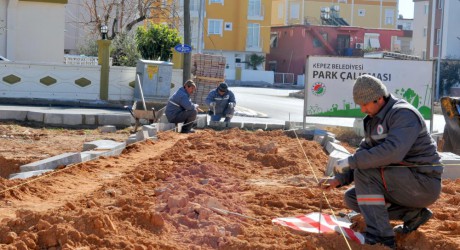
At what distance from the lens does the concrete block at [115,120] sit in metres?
19.8

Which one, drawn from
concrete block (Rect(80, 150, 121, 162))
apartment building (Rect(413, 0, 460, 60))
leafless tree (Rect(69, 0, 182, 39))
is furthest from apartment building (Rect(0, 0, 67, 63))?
apartment building (Rect(413, 0, 460, 60))

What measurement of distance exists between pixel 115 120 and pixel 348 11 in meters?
74.8

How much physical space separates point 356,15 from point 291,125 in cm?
7513

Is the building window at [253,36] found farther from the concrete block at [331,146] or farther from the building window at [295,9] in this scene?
the concrete block at [331,146]

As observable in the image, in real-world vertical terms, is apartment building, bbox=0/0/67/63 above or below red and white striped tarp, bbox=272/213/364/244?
above

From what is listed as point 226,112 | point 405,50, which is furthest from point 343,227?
point 405,50

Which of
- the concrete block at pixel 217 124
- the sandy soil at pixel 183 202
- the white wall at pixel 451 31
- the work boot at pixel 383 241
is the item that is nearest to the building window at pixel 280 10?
the white wall at pixel 451 31

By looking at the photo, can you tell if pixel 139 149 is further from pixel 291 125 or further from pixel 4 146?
pixel 291 125

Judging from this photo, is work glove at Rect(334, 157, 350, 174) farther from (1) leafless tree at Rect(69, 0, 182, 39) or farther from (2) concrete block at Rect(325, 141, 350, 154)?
(1) leafless tree at Rect(69, 0, 182, 39)

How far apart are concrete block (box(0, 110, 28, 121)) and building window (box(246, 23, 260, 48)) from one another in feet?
188

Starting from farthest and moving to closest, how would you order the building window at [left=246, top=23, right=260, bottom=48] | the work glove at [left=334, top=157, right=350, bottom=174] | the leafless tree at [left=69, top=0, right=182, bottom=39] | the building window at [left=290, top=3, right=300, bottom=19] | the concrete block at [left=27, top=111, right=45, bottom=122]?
the building window at [left=290, top=3, right=300, bottom=19]
the building window at [left=246, top=23, right=260, bottom=48]
the leafless tree at [left=69, top=0, right=182, bottom=39]
the concrete block at [left=27, top=111, right=45, bottom=122]
the work glove at [left=334, top=157, right=350, bottom=174]

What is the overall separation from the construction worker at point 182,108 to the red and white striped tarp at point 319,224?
10427mm

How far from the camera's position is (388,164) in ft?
22.5

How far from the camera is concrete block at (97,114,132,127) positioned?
1980 cm
